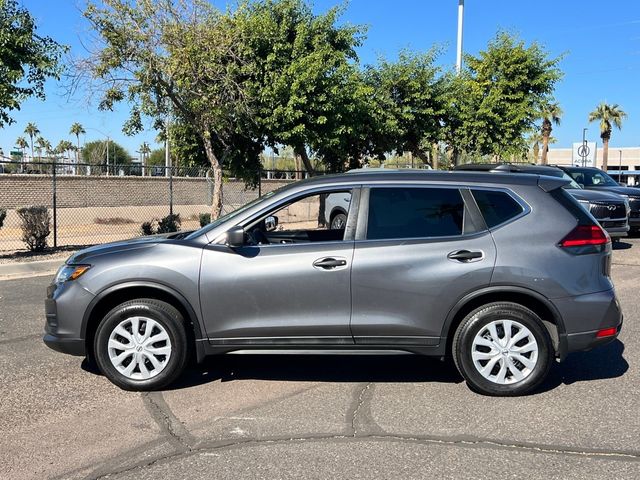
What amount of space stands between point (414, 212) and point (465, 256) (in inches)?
21.7

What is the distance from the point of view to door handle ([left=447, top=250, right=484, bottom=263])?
4.60 meters

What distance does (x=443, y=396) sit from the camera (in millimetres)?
4734

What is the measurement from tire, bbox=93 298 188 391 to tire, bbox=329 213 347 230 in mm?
1523

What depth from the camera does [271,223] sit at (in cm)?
546

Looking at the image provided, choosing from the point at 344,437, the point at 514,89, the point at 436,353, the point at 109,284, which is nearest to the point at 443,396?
the point at 436,353

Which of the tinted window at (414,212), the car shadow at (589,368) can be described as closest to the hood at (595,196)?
the car shadow at (589,368)

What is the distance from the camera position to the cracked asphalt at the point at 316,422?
359 centimetres

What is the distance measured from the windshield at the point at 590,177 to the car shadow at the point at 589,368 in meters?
10.8

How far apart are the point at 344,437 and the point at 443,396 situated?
112 cm

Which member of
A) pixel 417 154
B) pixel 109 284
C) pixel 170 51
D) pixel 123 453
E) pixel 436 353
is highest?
pixel 170 51

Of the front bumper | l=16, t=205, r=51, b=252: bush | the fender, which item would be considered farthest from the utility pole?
the front bumper

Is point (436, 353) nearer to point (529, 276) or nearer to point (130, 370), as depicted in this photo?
point (529, 276)

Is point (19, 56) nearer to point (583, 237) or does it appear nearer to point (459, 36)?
point (583, 237)

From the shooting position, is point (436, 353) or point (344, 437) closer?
point (344, 437)
